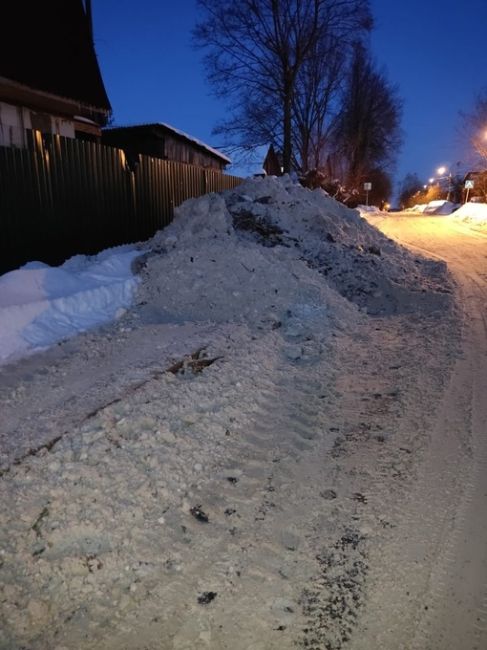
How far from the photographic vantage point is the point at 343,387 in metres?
4.73

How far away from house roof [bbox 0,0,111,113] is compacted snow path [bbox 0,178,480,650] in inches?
230

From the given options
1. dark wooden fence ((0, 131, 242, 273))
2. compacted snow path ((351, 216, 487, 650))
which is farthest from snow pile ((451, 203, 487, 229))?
compacted snow path ((351, 216, 487, 650))

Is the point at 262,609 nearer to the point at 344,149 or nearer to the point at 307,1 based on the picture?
the point at 307,1

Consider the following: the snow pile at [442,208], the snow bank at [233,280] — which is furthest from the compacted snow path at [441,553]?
the snow pile at [442,208]

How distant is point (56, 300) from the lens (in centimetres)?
588

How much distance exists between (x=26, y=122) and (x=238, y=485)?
944 cm

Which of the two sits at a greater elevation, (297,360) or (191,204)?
(191,204)

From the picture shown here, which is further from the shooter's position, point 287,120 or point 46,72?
point 287,120

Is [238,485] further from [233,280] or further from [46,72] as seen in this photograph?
[46,72]

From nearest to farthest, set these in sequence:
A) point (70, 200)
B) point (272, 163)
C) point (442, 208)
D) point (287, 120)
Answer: point (70, 200) < point (287, 120) < point (272, 163) < point (442, 208)

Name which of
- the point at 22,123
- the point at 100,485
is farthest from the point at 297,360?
the point at 22,123

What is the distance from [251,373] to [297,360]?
892 millimetres

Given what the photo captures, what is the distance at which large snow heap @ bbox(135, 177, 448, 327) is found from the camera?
21.9 feet

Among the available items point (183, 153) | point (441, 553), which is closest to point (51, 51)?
point (441, 553)
